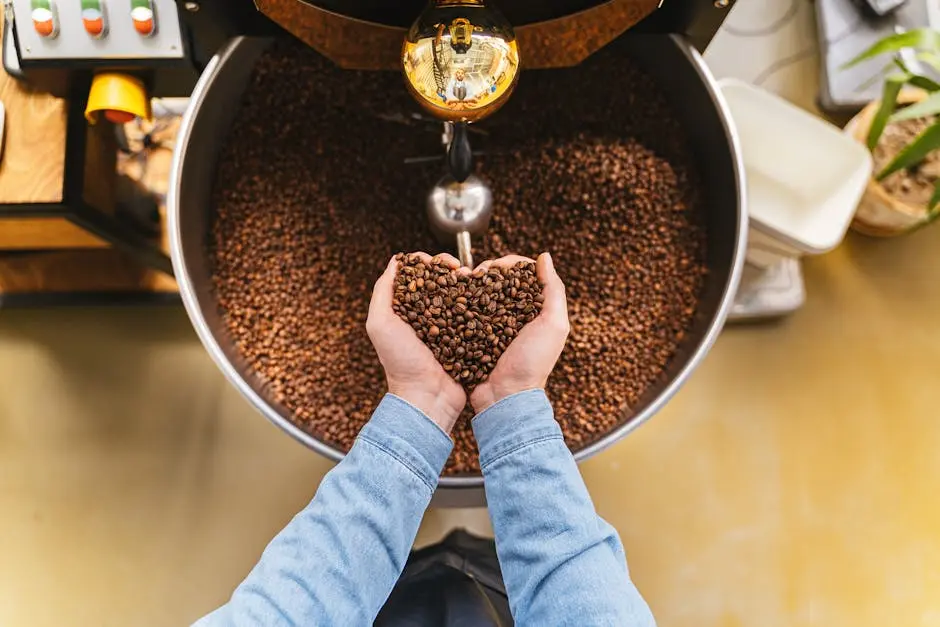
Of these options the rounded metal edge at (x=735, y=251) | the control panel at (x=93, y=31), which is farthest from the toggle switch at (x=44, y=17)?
the rounded metal edge at (x=735, y=251)

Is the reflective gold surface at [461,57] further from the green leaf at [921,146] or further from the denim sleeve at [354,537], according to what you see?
the green leaf at [921,146]

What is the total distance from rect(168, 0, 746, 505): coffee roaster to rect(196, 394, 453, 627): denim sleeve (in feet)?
0.48

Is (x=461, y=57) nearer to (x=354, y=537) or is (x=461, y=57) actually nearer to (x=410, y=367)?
(x=410, y=367)

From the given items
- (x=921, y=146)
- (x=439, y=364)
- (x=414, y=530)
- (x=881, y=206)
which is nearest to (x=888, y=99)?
(x=921, y=146)

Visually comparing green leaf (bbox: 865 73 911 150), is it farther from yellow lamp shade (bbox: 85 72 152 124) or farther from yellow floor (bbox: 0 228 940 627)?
yellow lamp shade (bbox: 85 72 152 124)

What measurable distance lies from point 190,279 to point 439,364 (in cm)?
33

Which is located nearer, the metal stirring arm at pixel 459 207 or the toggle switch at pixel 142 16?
the toggle switch at pixel 142 16

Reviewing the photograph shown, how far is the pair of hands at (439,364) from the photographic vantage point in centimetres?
75

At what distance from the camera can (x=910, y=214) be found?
107 cm

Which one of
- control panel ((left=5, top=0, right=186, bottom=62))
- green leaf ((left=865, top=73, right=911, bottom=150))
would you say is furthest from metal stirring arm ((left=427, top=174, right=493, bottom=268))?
green leaf ((left=865, top=73, right=911, bottom=150))

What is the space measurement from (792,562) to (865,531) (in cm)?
13

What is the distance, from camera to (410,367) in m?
0.77

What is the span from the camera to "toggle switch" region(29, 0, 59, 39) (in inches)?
29.3

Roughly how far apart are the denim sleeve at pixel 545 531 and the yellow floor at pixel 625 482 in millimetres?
435
